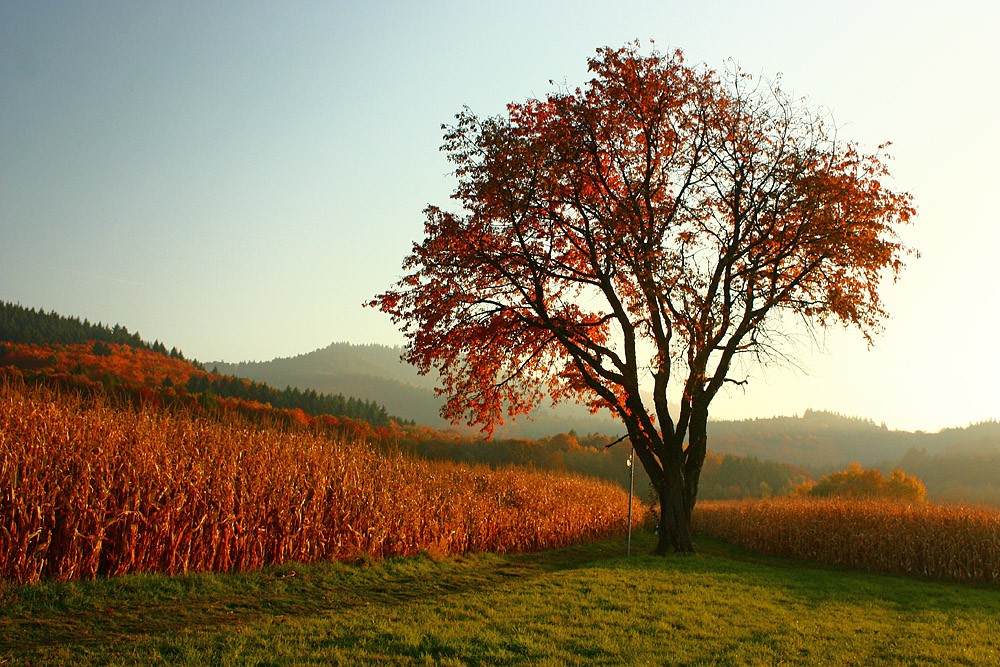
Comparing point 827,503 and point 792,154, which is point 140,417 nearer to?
point 792,154

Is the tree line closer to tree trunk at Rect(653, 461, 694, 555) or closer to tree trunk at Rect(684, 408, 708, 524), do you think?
tree trunk at Rect(653, 461, 694, 555)

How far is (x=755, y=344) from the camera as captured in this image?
1950 centimetres

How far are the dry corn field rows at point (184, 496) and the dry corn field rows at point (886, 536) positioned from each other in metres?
18.4

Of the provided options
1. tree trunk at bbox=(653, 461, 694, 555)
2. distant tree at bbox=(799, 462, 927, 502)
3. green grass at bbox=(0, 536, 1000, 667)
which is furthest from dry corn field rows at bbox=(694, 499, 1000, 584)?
distant tree at bbox=(799, 462, 927, 502)

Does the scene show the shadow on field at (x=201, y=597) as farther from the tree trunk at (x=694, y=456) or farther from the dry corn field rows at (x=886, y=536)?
the dry corn field rows at (x=886, y=536)

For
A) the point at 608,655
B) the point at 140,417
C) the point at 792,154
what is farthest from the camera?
the point at 792,154

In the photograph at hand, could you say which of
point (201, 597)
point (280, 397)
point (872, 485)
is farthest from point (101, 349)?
point (872, 485)

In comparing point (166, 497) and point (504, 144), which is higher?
point (504, 144)

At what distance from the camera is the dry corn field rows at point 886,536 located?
75.6 ft

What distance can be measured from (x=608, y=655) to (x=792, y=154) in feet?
55.5

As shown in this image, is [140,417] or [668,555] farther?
[668,555]

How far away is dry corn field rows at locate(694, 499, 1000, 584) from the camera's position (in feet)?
75.6

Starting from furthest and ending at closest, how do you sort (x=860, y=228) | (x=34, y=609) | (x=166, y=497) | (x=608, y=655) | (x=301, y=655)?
(x=860, y=228) < (x=166, y=497) < (x=34, y=609) < (x=608, y=655) < (x=301, y=655)

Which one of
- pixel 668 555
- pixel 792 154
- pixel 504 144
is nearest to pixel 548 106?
pixel 504 144
